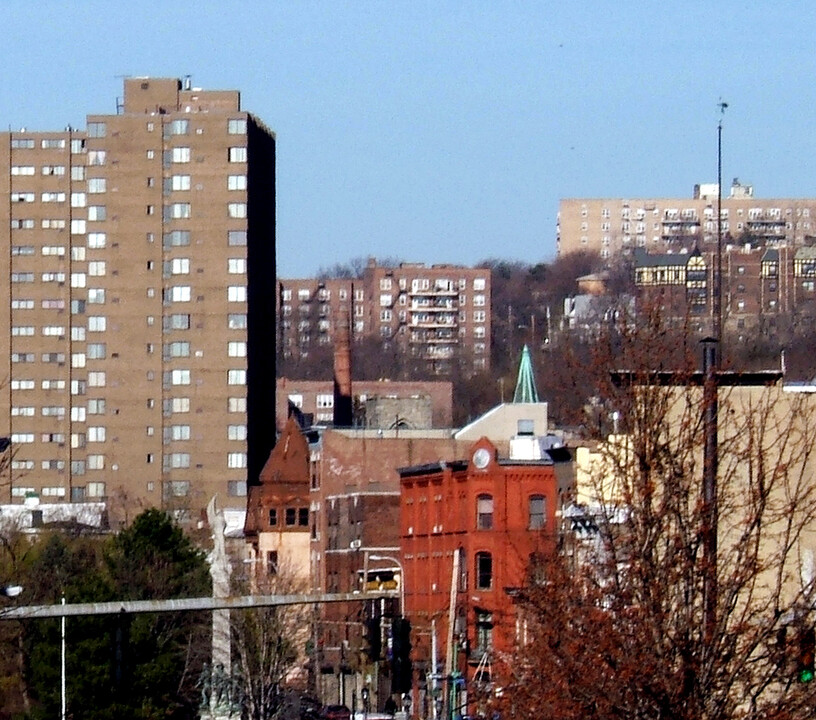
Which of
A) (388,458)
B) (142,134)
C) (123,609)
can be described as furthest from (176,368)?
(123,609)

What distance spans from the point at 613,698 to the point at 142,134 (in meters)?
127

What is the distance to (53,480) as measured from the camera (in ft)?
507

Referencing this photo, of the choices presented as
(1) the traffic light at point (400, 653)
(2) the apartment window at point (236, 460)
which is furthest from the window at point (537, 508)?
(2) the apartment window at point (236, 460)

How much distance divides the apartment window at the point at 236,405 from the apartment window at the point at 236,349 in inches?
111

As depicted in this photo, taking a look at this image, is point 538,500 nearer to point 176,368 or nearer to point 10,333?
point 176,368

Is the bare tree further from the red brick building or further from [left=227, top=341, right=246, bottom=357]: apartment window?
[left=227, top=341, right=246, bottom=357]: apartment window

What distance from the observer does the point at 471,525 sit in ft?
273

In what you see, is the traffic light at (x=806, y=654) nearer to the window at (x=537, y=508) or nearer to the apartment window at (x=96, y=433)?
the window at (x=537, y=508)

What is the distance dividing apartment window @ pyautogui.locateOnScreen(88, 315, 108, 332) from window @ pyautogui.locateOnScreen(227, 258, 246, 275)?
9012 mm

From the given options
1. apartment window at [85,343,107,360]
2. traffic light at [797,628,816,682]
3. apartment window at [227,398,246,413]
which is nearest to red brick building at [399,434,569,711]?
traffic light at [797,628,816,682]

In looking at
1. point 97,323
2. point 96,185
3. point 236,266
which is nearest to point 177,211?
point 236,266

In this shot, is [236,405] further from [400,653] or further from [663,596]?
[663,596]

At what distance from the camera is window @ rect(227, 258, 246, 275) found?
148 m

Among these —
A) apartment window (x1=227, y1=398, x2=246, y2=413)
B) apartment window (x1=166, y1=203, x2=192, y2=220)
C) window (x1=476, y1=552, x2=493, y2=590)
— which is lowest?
window (x1=476, y1=552, x2=493, y2=590)
